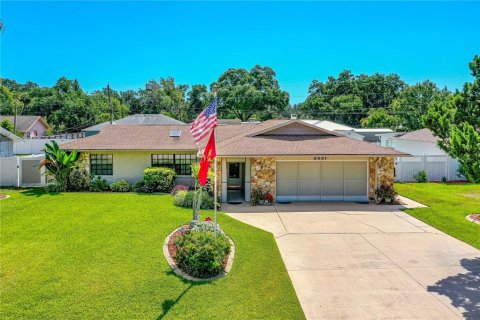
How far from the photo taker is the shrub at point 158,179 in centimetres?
1902

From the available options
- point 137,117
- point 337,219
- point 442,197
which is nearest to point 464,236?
point 337,219

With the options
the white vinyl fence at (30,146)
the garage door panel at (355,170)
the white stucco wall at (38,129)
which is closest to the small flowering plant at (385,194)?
the garage door panel at (355,170)

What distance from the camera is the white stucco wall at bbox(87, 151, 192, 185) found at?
20.3 m

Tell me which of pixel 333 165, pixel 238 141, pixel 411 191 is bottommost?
pixel 411 191

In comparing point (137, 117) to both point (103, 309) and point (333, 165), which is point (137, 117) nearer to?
point (333, 165)

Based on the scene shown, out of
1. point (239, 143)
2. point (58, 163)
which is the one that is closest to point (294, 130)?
point (239, 143)

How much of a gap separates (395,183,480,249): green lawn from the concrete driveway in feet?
1.87

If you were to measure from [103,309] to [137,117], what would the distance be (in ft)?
102

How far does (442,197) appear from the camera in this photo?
18688 mm

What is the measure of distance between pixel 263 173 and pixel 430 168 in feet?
43.7

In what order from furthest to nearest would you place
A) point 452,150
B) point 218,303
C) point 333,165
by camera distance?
point 333,165 → point 452,150 → point 218,303

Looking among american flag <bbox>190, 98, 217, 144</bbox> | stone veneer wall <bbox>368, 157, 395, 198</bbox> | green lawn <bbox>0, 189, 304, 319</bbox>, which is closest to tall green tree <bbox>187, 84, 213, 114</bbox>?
stone veneer wall <bbox>368, 157, 395, 198</bbox>

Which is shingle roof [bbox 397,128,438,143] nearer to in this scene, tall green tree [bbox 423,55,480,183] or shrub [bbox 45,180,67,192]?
tall green tree [bbox 423,55,480,183]

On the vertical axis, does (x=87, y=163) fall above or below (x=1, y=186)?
above
